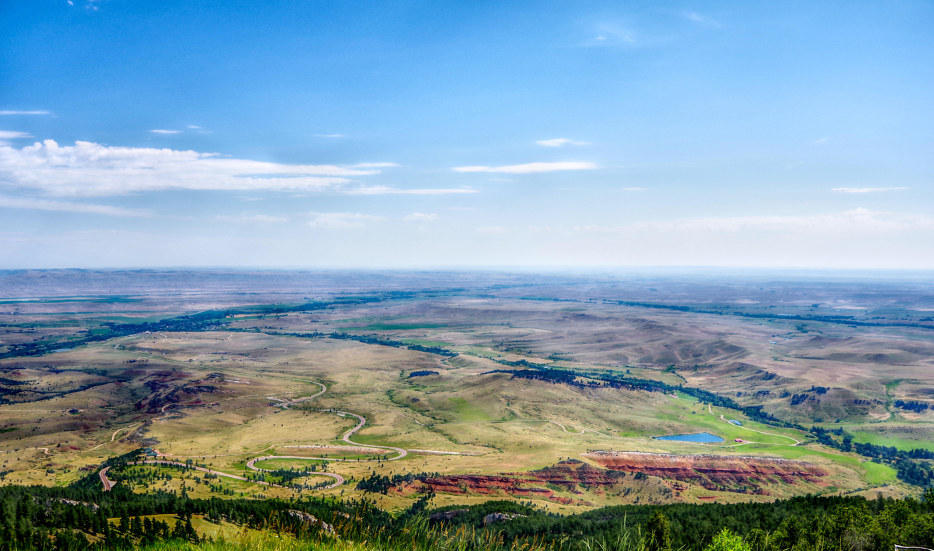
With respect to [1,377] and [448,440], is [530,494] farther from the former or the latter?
[1,377]

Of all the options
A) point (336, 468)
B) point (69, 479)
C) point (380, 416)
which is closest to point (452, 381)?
point (380, 416)

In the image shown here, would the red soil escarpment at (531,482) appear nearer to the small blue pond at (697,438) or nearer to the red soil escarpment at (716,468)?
Result: the red soil escarpment at (716,468)

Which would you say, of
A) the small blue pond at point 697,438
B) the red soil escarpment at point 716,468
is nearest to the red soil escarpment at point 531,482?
the red soil escarpment at point 716,468

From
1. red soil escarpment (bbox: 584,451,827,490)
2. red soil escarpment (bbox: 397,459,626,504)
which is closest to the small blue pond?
red soil escarpment (bbox: 584,451,827,490)

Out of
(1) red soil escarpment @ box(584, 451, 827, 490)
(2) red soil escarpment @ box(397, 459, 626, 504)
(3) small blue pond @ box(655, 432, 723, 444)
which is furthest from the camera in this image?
(3) small blue pond @ box(655, 432, 723, 444)

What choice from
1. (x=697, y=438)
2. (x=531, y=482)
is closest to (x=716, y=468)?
(x=697, y=438)

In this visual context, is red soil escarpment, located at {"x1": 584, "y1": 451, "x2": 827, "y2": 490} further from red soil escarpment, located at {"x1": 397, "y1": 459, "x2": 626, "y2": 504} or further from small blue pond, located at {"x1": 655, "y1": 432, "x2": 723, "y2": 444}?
small blue pond, located at {"x1": 655, "y1": 432, "x2": 723, "y2": 444}
